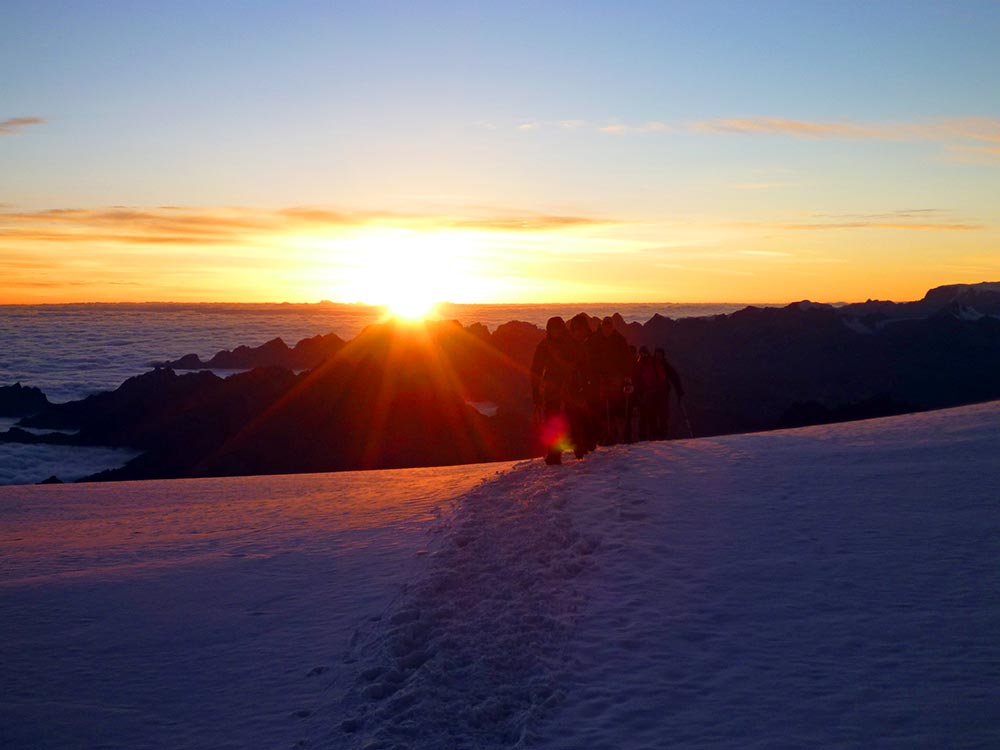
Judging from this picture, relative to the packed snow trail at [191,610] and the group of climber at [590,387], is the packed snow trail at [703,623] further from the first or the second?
the group of climber at [590,387]

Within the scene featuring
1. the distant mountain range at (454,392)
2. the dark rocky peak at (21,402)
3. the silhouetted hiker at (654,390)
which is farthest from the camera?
the dark rocky peak at (21,402)

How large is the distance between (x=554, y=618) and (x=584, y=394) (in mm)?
6502

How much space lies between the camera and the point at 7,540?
12219mm

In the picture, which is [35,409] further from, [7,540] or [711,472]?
[711,472]

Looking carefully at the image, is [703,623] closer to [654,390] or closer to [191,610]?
[191,610]

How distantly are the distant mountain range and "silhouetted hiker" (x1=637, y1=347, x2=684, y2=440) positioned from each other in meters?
2.18

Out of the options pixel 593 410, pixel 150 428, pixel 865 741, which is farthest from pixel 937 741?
pixel 150 428

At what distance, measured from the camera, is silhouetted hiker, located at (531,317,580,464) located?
1260 centimetres

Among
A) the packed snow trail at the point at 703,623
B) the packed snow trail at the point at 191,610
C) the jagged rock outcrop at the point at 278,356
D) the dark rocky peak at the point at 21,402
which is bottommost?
the dark rocky peak at the point at 21,402

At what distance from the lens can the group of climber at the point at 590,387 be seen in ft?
41.9

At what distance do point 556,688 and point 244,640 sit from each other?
2.89 meters

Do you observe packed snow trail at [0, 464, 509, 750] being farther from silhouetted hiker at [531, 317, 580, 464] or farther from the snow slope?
silhouetted hiker at [531, 317, 580, 464]

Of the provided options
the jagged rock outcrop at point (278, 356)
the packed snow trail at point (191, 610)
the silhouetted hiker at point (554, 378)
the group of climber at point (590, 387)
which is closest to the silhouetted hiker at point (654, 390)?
the group of climber at point (590, 387)

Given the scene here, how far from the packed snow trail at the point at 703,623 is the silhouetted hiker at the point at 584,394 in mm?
2159
